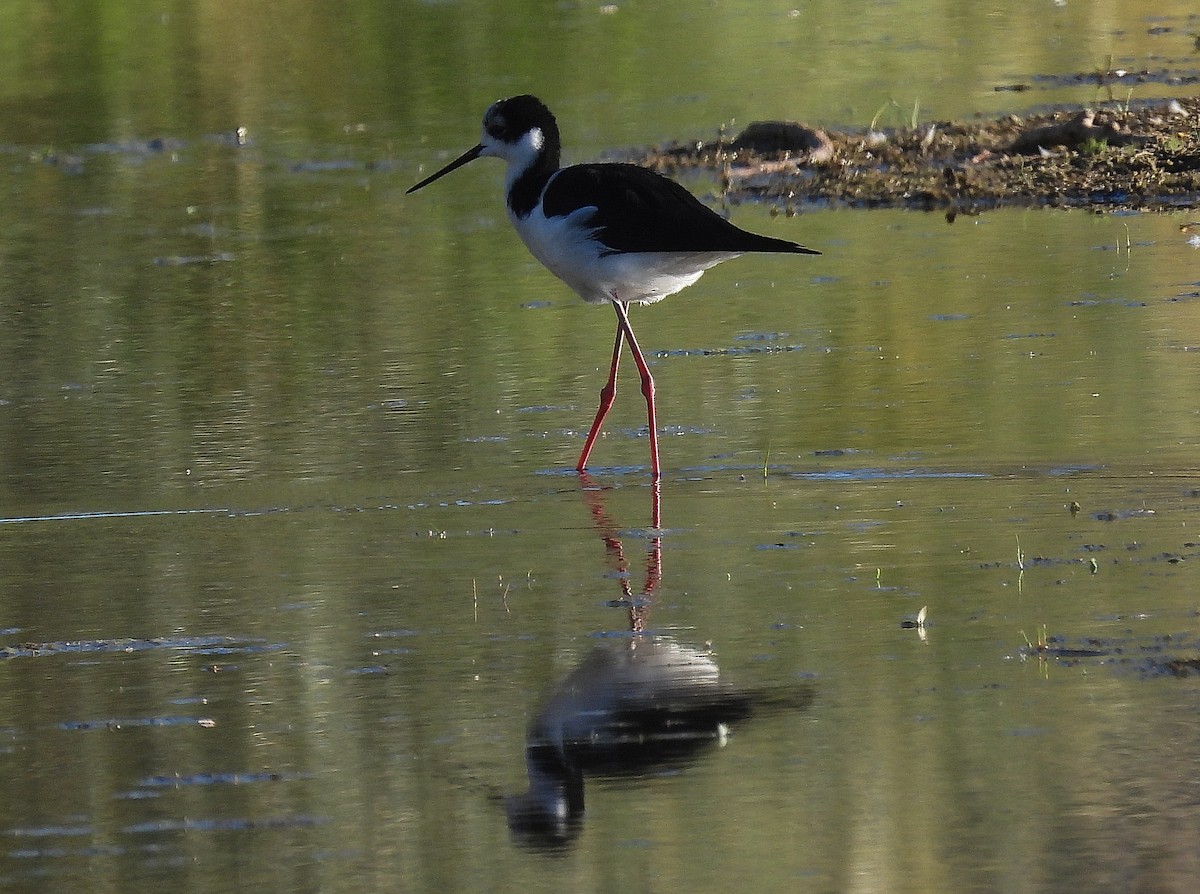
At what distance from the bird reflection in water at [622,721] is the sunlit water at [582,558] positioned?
0.02 meters

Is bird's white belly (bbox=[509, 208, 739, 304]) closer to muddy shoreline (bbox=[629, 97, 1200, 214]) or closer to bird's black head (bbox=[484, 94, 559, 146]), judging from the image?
bird's black head (bbox=[484, 94, 559, 146])

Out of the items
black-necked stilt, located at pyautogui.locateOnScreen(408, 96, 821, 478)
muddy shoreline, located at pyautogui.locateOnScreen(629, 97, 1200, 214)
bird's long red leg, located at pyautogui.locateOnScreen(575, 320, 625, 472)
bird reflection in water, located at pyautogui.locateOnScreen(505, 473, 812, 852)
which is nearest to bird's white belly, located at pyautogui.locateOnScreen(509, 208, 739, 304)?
black-necked stilt, located at pyautogui.locateOnScreen(408, 96, 821, 478)

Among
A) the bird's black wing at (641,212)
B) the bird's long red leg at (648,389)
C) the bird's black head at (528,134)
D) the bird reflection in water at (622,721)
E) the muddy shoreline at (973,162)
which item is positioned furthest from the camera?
the muddy shoreline at (973,162)

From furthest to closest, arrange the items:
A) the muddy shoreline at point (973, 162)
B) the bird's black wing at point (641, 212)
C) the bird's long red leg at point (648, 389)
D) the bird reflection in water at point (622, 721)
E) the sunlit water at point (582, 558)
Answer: the muddy shoreline at point (973, 162), the bird's black wing at point (641, 212), the bird's long red leg at point (648, 389), the bird reflection in water at point (622, 721), the sunlit water at point (582, 558)

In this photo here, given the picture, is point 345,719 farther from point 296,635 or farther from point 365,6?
point 365,6

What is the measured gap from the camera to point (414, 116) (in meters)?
20.2

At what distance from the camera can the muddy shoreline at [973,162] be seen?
1404cm

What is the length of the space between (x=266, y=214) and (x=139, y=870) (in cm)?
1124

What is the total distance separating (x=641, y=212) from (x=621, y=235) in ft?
0.38

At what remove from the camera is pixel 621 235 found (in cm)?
872

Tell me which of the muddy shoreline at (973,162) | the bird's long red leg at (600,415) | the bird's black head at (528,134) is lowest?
the bird's long red leg at (600,415)

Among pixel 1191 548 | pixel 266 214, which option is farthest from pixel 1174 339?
pixel 266 214

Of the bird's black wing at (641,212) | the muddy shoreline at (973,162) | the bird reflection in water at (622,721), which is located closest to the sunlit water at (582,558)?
the bird reflection in water at (622,721)

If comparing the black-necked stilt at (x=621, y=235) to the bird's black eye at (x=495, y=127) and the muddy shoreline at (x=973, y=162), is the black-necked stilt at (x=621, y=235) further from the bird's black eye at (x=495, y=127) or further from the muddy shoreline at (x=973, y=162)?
the muddy shoreline at (x=973, y=162)
